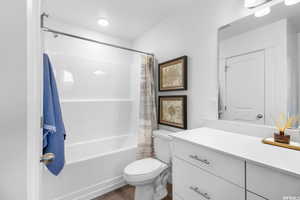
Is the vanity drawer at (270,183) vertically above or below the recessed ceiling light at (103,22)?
below

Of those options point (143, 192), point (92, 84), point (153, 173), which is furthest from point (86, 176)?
point (92, 84)

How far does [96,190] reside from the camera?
A: 1.68 meters

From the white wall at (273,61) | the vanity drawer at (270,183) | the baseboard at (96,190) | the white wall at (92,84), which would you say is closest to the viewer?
the vanity drawer at (270,183)

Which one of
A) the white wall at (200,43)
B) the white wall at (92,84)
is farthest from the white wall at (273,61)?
the white wall at (92,84)

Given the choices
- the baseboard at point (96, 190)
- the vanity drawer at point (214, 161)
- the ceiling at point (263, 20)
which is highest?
the ceiling at point (263, 20)

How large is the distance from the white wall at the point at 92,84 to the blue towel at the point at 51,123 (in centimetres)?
112

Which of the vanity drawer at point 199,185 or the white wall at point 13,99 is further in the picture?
the vanity drawer at point 199,185

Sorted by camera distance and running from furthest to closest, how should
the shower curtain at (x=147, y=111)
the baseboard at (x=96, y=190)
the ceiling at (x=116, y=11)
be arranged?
1. the shower curtain at (x=147, y=111)
2. the ceiling at (x=116, y=11)
3. the baseboard at (x=96, y=190)

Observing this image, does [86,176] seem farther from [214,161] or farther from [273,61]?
[273,61]

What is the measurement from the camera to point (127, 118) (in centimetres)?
273

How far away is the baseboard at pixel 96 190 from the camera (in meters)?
1.55

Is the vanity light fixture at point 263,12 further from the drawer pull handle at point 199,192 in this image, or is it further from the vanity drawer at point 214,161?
the drawer pull handle at point 199,192

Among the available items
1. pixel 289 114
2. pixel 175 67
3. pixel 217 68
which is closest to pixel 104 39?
pixel 175 67

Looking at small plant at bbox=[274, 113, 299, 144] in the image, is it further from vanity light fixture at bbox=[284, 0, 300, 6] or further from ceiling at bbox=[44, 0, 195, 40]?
ceiling at bbox=[44, 0, 195, 40]
